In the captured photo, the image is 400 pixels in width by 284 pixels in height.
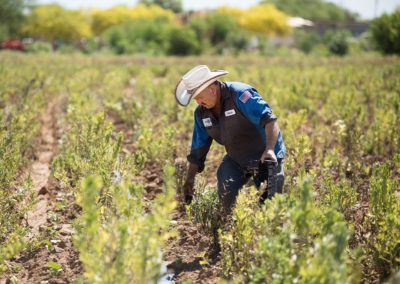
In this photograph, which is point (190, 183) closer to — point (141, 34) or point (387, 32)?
point (387, 32)

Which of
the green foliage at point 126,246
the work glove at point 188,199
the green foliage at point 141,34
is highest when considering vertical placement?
the green foliage at point 126,246

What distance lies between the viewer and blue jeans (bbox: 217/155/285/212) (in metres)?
4.38

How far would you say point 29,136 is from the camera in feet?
21.3

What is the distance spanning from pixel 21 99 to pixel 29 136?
2.55 m

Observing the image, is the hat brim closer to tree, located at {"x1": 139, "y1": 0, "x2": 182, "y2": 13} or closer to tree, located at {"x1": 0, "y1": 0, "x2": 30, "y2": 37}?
tree, located at {"x1": 0, "y1": 0, "x2": 30, "y2": 37}

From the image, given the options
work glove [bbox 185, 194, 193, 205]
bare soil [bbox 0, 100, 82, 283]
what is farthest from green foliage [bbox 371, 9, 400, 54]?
work glove [bbox 185, 194, 193, 205]

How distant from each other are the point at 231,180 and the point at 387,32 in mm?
26450

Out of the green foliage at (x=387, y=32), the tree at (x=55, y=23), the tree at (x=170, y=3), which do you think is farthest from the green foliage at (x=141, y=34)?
the tree at (x=170, y=3)

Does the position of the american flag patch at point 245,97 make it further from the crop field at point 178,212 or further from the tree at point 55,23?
the tree at point 55,23

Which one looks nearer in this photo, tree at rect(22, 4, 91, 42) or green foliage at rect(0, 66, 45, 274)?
green foliage at rect(0, 66, 45, 274)

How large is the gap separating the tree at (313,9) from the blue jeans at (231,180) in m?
95.8

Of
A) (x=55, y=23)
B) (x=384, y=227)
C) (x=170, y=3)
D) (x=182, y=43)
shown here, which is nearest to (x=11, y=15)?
(x=55, y=23)

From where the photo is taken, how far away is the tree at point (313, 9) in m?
99.0

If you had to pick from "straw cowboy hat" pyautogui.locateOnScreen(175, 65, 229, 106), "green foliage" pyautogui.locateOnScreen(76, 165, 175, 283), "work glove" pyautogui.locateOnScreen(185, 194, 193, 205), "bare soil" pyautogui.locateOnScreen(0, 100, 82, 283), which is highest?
"straw cowboy hat" pyautogui.locateOnScreen(175, 65, 229, 106)
